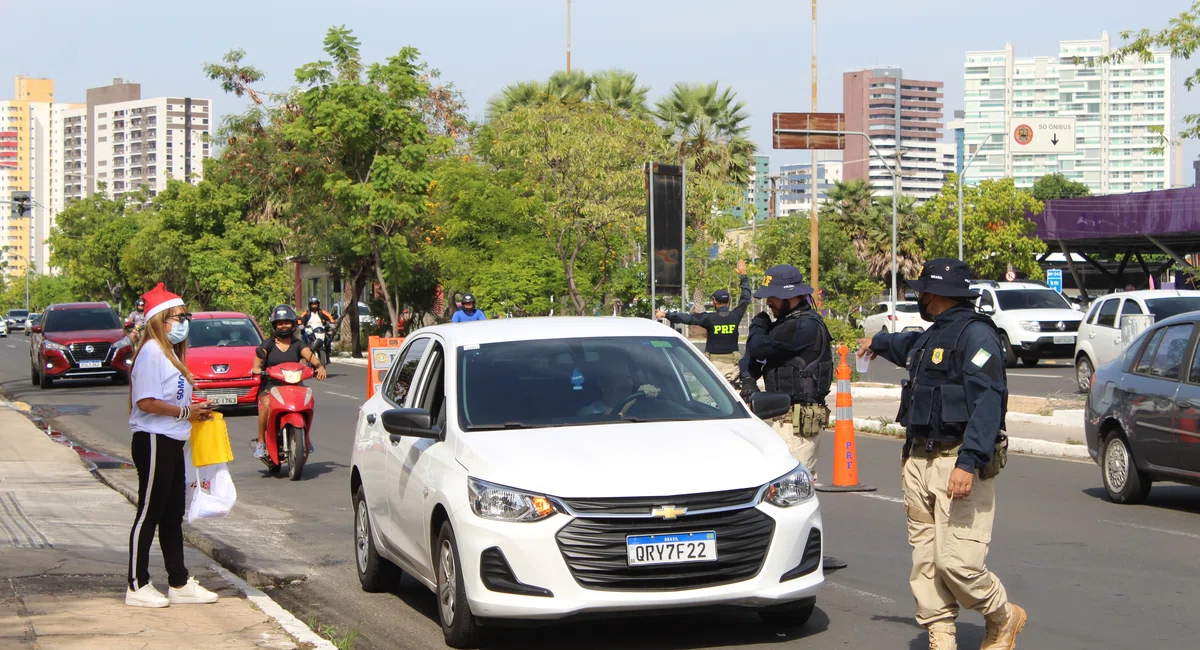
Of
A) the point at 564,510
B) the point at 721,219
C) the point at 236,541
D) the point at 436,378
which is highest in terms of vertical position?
the point at 721,219

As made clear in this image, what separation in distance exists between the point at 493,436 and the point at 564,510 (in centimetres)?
82

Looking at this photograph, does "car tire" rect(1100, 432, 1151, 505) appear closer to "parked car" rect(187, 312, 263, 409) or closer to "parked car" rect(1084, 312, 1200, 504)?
"parked car" rect(1084, 312, 1200, 504)

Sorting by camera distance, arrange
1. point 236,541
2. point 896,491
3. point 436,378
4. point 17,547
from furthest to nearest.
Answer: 1. point 896,491
2. point 236,541
3. point 17,547
4. point 436,378

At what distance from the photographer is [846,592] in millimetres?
7949

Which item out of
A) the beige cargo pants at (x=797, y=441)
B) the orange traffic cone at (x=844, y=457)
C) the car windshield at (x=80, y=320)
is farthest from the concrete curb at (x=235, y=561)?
the car windshield at (x=80, y=320)

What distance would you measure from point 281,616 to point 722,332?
7.94m

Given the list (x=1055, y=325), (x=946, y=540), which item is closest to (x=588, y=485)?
(x=946, y=540)

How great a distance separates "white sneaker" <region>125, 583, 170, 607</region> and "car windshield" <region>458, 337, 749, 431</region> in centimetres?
197

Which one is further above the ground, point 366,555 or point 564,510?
point 564,510

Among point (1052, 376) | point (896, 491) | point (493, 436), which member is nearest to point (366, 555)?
point (493, 436)

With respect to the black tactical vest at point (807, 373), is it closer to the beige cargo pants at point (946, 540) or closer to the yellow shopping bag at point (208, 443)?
the beige cargo pants at point (946, 540)

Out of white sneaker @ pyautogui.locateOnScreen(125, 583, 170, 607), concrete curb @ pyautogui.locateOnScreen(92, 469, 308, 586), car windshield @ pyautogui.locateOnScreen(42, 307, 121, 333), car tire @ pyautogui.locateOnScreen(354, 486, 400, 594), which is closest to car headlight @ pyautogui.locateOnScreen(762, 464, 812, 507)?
car tire @ pyautogui.locateOnScreen(354, 486, 400, 594)

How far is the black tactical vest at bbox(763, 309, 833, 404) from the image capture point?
8.73m

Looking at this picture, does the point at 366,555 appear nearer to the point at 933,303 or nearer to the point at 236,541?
the point at 236,541
